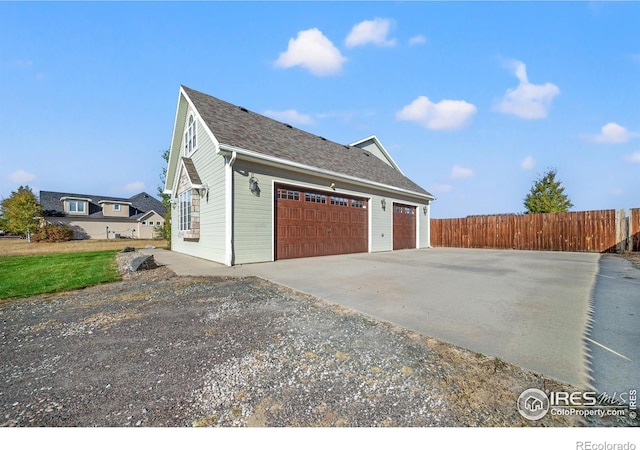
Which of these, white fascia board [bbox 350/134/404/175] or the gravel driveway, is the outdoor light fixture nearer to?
the gravel driveway

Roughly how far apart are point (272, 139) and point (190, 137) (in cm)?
382

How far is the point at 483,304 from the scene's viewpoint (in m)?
4.00

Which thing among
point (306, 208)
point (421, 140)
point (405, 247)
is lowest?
point (405, 247)

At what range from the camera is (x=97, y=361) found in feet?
7.92

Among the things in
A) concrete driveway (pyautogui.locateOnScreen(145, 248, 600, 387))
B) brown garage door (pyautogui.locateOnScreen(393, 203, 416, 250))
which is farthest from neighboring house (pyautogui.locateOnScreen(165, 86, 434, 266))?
concrete driveway (pyautogui.locateOnScreen(145, 248, 600, 387))

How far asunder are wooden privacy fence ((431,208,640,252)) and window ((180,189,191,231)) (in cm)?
1596

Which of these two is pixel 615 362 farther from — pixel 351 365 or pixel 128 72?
pixel 128 72

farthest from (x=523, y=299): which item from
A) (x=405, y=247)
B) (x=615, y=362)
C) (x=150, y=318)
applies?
(x=405, y=247)

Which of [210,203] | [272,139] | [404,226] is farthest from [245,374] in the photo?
[404,226]

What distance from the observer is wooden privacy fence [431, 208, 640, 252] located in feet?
42.2

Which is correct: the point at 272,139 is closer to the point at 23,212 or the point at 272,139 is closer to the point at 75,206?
the point at 23,212

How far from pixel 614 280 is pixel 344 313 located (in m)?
6.76

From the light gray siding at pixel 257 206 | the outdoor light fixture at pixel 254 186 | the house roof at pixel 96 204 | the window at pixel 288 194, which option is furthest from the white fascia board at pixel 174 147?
the house roof at pixel 96 204

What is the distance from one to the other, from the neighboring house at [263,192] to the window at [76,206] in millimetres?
22199
